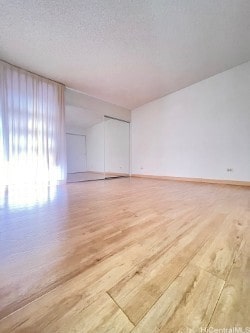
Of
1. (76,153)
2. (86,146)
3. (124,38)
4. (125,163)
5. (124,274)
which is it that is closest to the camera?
(124,274)

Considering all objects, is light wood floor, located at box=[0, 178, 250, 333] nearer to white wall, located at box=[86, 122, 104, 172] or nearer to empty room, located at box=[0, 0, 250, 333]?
empty room, located at box=[0, 0, 250, 333]

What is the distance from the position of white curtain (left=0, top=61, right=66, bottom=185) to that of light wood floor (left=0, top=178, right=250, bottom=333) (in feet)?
7.26

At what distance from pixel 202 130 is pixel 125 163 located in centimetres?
288

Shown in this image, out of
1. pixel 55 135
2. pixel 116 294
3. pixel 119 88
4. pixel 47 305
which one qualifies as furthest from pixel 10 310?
pixel 119 88

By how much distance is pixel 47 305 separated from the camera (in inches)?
22.7

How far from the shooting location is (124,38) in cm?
260

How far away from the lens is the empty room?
598 millimetres

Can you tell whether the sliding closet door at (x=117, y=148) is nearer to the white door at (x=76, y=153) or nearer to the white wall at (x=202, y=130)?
the white wall at (x=202, y=130)

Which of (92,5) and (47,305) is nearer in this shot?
(47,305)

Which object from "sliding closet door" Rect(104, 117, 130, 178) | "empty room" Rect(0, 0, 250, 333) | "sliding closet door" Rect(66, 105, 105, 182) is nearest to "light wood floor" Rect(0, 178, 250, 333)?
"empty room" Rect(0, 0, 250, 333)

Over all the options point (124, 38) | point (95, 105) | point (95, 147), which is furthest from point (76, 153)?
point (124, 38)

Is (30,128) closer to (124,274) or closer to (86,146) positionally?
(86,146)

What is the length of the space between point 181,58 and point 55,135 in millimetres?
3170

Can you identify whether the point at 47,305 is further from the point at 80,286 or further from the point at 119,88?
the point at 119,88
